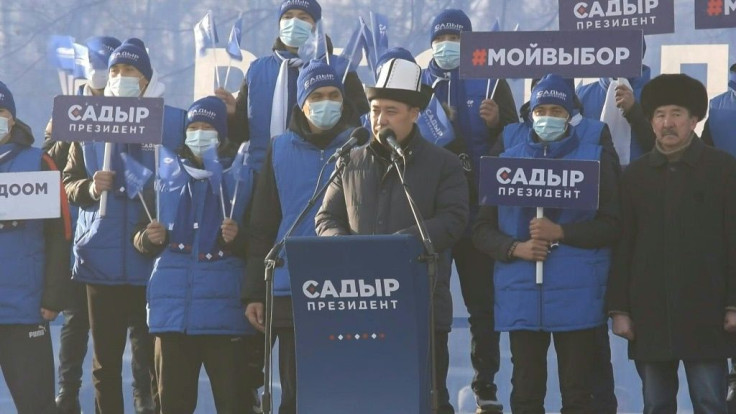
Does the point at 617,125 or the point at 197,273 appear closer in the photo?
the point at 197,273

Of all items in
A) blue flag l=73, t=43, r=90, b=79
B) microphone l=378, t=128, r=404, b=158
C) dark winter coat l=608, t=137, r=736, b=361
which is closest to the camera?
microphone l=378, t=128, r=404, b=158

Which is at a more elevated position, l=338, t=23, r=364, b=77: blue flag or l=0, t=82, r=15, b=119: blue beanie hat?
l=338, t=23, r=364, b=77: blue flag

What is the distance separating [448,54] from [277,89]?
0.84 metres

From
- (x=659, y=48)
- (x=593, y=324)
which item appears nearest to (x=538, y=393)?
(x=593, y=324)

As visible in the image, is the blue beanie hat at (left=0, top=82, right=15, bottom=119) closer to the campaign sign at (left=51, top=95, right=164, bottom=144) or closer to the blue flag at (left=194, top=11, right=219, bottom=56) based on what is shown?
the campaign sign at (left=51, top=95, right=164, bottom=144)

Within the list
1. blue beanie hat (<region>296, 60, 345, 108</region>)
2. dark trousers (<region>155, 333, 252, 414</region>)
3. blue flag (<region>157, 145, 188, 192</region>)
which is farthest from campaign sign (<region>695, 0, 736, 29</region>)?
dark trousers (<region>155, 333, 252, 414</region>)

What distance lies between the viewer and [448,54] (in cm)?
803

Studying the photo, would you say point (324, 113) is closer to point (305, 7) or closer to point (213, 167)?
point (213, 167)

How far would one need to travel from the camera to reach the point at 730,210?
273 inches

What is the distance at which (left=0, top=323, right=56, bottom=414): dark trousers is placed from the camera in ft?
25.8

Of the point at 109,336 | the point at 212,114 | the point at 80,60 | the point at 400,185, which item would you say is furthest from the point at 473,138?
the point at 80,60

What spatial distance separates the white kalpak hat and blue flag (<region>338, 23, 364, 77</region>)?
1394 mm

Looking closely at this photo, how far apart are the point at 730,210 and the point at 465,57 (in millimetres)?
1449

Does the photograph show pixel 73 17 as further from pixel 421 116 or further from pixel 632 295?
pixel 632 295
